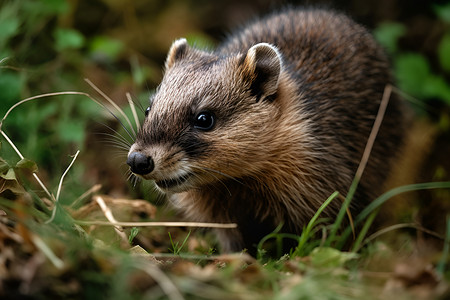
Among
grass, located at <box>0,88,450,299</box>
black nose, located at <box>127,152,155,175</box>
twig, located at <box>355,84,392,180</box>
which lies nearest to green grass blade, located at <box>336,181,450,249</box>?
twig, located at <box>355,84,392,180</box>

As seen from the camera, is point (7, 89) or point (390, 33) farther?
point (390, 33)

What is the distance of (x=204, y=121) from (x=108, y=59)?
396cm

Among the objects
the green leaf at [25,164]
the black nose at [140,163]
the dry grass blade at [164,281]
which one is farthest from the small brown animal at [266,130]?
the dry grass blade at [164,281]

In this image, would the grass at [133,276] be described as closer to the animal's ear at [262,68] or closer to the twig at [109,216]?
the twig at [109,216]

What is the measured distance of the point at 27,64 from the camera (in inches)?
259

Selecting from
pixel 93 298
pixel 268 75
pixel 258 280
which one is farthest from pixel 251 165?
pixel 93 298

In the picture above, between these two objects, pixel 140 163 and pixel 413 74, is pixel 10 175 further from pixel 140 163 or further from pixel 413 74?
pixel 413 74

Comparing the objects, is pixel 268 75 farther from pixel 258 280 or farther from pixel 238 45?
pixel 258 280

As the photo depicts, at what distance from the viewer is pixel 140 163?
4.00 metres

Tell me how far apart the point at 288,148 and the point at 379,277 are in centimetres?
163

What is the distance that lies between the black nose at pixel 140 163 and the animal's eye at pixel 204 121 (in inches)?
20.6

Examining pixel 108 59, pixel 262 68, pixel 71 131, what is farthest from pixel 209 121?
pixel 108 59

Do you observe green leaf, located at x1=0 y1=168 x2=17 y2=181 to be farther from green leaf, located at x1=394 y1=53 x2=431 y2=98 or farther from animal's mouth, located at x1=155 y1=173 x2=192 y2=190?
green leaf, located at x1=394 y1=53 x2=431 y2=98

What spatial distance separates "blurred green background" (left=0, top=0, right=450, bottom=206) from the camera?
576cm
